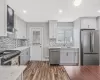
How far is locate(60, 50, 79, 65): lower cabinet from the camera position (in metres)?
5.97

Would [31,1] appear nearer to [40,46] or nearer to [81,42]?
[81,42]

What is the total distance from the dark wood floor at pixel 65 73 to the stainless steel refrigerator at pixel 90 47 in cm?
128

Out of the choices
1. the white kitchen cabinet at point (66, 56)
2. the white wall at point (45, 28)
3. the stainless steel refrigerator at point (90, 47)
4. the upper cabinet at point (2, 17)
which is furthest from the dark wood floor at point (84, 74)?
the white wall at point (45, 28)

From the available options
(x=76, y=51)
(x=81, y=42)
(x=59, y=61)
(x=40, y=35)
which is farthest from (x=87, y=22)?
(x=40, y=35)

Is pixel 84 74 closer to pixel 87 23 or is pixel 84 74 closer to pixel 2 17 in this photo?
pixel 2 17

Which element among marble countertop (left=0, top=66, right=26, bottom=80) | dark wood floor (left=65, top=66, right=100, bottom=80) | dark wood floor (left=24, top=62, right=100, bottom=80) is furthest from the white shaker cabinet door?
marble countertop (left=0, top=66, right=26, bottom=80)

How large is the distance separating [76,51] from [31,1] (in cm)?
377

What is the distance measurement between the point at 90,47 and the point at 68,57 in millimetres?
1416

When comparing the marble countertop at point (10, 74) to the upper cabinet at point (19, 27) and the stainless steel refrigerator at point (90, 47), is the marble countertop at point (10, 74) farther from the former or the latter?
the stainless steel refrigerator at point (90, 47)

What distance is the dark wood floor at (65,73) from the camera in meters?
1.63

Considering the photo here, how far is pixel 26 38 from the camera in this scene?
7.02 m

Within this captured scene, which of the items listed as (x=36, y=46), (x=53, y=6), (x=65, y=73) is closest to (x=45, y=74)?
(x=65, y=73)

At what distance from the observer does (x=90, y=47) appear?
508 centimetres

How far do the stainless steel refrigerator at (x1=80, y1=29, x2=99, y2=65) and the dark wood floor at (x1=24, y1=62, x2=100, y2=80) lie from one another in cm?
128
